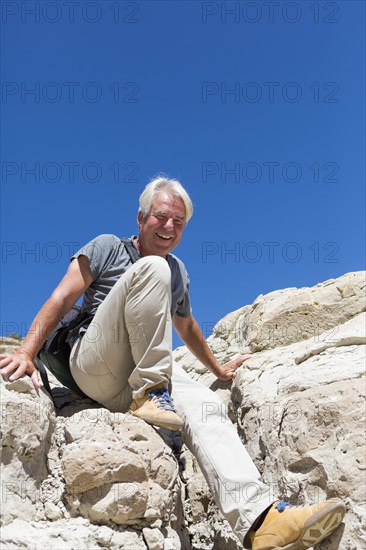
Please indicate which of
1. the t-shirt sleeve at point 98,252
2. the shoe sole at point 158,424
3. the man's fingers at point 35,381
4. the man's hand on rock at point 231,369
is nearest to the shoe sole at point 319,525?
the shoe sole at point 158,424

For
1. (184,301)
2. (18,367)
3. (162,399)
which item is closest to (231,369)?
(184,301)

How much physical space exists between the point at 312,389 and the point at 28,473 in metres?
1.63

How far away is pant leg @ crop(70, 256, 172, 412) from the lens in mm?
3416

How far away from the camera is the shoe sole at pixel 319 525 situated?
9.57 ft

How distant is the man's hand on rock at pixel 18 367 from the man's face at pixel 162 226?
114 centimetres

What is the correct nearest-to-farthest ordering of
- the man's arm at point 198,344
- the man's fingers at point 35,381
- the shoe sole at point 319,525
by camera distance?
the shoe sole at point 319,525, the man's fingers at point 35,381, the man's arm at point 198,344

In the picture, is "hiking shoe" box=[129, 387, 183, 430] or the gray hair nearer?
"hiking shoe" box=[129, 387, 183, 430]

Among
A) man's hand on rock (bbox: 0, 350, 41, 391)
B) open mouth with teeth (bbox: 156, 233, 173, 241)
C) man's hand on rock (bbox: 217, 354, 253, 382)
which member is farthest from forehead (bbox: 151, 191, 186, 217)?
man's hand on rock (bbox: 0, 350, 41, 391)

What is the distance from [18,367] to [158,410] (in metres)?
0.81

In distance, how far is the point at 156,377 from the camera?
3.40 meters

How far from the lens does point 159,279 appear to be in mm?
3426

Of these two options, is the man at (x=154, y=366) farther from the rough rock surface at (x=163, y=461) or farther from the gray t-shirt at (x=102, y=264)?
the rough rock surface at (x=163, y=461)

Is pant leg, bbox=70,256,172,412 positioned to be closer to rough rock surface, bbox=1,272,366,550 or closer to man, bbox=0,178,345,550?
man, bbox=0,178,345,550

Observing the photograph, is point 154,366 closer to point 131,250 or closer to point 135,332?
point 135,332
